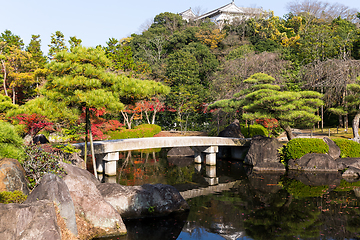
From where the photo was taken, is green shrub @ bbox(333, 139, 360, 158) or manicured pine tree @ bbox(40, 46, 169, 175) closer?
manicured pine tree @ bbox(40, 46, 169, 175)

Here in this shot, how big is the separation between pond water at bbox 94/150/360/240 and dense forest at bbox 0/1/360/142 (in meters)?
3.62

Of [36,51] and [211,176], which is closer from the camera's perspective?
[211,176]

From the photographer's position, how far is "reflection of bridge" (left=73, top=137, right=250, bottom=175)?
45.5 feet

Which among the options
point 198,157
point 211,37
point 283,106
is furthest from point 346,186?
point 211,37

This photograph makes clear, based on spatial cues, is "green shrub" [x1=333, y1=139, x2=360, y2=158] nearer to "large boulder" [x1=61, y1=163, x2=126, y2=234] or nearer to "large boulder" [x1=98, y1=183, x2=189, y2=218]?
"large boulder" [x1=98, y1=183, x2=189, y2=218]

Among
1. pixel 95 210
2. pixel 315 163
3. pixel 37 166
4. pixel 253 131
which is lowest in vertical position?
pixel 315 163

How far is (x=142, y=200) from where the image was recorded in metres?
9.07

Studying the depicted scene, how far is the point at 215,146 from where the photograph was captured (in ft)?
58.2

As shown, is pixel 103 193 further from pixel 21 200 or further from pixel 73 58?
pixel 73 58

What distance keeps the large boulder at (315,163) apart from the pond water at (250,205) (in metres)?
0.66

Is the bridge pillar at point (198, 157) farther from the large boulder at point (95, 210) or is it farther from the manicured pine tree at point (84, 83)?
the large boulder at point (95, 210)

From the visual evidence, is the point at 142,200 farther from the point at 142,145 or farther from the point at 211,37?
the point at 211,37

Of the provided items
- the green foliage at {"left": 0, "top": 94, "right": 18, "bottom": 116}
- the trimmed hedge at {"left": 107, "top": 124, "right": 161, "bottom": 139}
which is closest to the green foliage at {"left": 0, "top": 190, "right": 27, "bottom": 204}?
the green foliage at {"left": 0, "top": 94, "right": 18, "bottom": 116}

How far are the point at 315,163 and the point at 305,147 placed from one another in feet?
3.28
